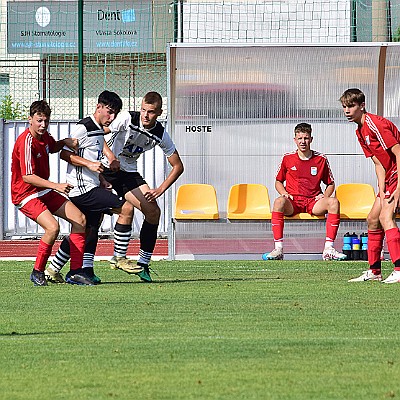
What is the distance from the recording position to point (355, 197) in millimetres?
16500

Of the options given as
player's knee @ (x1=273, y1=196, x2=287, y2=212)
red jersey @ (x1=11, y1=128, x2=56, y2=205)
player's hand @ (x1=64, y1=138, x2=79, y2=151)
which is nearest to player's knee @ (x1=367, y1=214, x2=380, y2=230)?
player's hand @ (x1=64, y1=138, x2=79, y2=151)

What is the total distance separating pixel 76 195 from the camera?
11.3m

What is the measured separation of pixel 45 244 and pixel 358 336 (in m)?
4.87

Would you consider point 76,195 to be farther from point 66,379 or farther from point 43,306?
point 66,379

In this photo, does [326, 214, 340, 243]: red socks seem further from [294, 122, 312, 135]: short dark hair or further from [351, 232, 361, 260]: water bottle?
[294, 122, 312, 135]: short dark hair

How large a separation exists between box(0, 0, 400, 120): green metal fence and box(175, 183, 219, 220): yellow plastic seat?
3335 mm

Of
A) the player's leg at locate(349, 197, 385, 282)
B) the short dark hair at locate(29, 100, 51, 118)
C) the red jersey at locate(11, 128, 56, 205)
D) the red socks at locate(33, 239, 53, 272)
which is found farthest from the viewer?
the player's leg at locate(349, 197, 385, 282)

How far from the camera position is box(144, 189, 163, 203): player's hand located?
11398mm

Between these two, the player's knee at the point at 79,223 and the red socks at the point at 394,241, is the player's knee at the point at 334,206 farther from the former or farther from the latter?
the player's knee at the point at 79,223

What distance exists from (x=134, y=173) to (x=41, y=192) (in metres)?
1.08

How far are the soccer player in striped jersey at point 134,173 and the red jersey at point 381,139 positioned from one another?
75.7 inches

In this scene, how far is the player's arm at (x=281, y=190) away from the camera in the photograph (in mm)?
15720

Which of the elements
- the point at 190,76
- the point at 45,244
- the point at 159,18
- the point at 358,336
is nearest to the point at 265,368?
the point at 358,336

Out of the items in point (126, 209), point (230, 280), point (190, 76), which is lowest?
point (230, 280)
